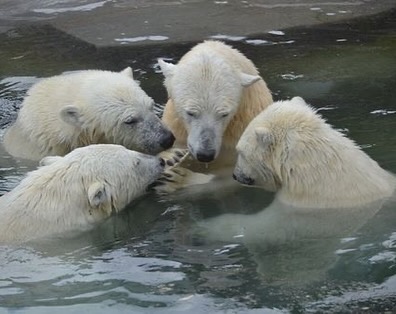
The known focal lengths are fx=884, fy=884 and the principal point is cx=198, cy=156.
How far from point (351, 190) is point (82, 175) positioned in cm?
168

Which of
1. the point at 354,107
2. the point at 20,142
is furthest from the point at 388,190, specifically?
the point at 20,142

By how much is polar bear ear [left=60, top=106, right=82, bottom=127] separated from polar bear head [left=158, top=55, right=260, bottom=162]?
74 cm

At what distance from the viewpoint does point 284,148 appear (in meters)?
5.58

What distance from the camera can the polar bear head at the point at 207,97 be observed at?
597 centimetres

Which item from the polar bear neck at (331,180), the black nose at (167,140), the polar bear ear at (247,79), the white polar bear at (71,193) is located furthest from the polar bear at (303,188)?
the black nose at (167,140)

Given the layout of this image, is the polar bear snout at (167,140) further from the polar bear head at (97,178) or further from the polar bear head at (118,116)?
the polar bear head at (97,178)

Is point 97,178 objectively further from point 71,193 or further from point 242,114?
point 242,114

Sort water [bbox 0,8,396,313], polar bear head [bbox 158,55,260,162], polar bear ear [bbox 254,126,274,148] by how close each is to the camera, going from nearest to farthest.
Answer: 1. water [bbox 0,8,396,313]
2. polar bear ear [bbox 254,126,274,148]
3. polar bear head [bbox 158,55,260,162]

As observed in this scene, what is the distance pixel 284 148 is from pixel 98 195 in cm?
121

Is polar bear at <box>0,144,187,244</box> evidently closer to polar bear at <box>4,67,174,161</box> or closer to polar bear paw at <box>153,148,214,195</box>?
polar bear paw at <box>153,148,214,195</box>

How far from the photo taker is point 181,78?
6176 millimetres

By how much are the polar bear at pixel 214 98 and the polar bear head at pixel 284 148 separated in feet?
0.96

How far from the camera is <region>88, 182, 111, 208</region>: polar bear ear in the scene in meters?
5.43

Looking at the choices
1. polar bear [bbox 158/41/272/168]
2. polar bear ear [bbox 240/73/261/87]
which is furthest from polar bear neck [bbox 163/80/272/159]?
polar bear ear [bbox 240/73/261/87]
